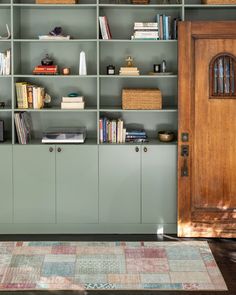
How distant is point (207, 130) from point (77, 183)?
1.33m

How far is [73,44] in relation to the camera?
6430mm

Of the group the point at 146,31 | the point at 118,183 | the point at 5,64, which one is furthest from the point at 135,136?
the point at 5,64

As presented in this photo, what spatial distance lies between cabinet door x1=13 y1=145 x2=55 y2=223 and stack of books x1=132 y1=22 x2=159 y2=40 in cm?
137

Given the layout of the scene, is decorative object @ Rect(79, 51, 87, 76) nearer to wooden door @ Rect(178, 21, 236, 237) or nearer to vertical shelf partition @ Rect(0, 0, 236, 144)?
vertical shelf partition @ Rect(0, 0, 236, 144)

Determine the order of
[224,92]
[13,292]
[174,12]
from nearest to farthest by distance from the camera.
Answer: [13,292]
[224,92]
[174,12]

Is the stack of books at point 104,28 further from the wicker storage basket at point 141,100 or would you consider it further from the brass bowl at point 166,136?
the brass bowl at point 166,136

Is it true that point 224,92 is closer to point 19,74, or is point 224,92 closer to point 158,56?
point 158,56

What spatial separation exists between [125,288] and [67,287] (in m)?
0.43

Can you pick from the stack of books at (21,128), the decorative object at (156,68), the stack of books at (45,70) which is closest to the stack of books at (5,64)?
the stack of books at (45,70)

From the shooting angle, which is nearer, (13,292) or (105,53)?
(13,292)

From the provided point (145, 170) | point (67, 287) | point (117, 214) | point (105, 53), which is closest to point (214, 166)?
point (145, 170)

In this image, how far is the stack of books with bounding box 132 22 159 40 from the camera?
606 cm

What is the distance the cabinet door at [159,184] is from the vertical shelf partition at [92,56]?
17.5 inches

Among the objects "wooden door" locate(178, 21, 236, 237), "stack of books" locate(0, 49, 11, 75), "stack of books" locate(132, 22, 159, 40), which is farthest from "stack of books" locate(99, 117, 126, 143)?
"stack of books" locate(0, 49, 11, 75)
